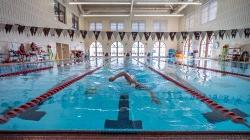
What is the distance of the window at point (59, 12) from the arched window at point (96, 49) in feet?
23.8

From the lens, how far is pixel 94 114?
8.89 feet

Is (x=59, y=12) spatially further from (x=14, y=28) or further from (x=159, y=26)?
(x=159, y=26)

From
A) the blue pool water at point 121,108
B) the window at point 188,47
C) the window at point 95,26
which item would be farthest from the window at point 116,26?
the blue pool water at point 121,108

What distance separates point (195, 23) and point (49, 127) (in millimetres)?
17764

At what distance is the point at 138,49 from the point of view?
902 inches

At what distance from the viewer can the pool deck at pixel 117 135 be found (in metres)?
1.76

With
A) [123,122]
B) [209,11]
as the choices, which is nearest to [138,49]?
[209,11]

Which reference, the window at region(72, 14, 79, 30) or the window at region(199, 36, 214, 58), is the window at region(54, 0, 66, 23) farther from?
the window at region(199, 36, 214, 58)

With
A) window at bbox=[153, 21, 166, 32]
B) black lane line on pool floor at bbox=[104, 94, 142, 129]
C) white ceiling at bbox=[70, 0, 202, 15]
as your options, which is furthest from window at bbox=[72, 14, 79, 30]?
black lane line on pool floor at bbox=[104, 94, 142, 129]

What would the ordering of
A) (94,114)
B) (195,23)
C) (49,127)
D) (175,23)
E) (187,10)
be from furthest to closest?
(175,23)
(187,10)
(195,23)
(94,114)
(49,127)

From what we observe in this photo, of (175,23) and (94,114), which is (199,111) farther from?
(175,23)

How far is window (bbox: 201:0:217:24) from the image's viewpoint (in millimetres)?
14438

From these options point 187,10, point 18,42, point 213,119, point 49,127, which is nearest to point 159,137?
point 213,119

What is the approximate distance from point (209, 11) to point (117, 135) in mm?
15638
